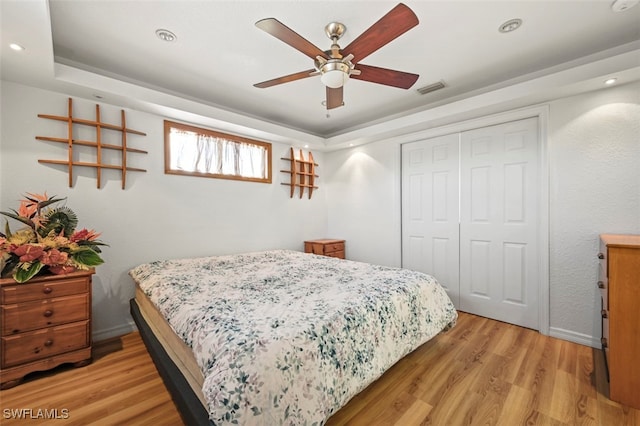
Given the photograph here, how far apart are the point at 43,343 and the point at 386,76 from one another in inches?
126

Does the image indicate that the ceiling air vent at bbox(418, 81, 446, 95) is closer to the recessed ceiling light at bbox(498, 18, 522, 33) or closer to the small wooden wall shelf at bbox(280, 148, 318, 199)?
the recessed ceiling light at bbox(498, 18, 522, 33)

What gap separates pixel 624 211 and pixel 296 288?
2.82 metres

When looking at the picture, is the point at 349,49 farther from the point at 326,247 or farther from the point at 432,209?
the point at 326,247

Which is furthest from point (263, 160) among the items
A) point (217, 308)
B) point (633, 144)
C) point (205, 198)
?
point (633, 144)

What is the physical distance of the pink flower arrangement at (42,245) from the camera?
73.7 inches

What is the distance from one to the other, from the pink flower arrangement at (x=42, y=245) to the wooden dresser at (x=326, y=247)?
2644 mm

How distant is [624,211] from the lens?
2.21 metres

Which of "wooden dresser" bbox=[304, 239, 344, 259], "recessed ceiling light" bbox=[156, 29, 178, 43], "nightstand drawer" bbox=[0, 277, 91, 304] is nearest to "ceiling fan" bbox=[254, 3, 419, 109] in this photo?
"recessed ceiling light" bbox=[156, 29, 178, 43]

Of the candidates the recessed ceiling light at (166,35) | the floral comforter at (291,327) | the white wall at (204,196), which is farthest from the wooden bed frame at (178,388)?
the recessed ceiling light at (166,35)

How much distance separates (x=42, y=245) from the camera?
1.95m

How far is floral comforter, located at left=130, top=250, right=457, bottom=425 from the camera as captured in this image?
42.9 inches

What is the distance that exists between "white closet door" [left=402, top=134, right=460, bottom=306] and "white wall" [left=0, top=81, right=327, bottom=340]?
6.51ft

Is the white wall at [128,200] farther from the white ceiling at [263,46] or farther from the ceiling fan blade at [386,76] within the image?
the ceiling fan blade at [386,76]

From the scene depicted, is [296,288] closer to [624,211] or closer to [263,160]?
[263,160]
